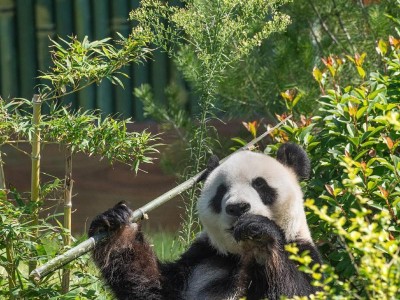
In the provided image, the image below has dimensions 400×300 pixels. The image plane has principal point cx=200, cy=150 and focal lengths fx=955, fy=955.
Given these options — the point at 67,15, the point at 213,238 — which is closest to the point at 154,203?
the point at 213,238

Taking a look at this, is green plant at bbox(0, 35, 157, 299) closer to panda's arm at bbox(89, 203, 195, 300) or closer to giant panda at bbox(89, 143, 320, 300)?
panda's arm at bbox(89, 203, 195, 300)

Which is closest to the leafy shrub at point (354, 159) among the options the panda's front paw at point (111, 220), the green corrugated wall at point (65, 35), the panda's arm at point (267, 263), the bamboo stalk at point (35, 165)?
the panda's arm at point (267, 263)

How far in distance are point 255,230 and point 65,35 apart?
5.98 meters

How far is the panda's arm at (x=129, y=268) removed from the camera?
5043 mm

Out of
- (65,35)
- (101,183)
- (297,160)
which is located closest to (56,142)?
(297,160)

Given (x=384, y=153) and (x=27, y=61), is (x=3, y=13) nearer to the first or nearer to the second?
(x=27, y=61)

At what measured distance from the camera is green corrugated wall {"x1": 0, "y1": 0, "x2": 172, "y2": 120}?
32.5 feet

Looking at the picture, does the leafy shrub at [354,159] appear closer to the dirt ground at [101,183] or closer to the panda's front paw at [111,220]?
the panda's front paw at [111,220]

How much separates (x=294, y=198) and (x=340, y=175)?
22.2 inches

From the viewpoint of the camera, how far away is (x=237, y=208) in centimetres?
462

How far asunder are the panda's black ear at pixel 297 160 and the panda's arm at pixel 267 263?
578mm

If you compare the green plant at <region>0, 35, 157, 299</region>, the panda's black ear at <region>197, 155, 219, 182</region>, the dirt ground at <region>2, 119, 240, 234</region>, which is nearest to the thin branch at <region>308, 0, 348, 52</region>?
the dirt ground at <region>2, 119, 240, 234</region>

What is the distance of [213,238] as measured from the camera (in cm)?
495

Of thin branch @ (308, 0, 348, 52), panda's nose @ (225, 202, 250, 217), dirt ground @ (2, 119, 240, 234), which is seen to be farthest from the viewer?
dirt ground @ (2, 119, 240, 234)
